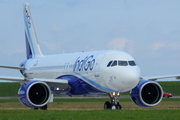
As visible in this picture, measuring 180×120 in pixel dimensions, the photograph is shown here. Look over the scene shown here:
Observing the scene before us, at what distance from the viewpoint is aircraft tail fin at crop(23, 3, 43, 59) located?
4534 centimetres

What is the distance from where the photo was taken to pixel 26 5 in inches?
1860

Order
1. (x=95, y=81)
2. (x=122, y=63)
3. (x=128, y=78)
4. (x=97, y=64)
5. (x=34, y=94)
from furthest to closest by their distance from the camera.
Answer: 1. (x=34, y=94)
2. (x=95, y=81)
3. (x=97, y=64)
4. (x=122, y=63)
5. (x=128, y=78)

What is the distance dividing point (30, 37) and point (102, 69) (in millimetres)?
17952

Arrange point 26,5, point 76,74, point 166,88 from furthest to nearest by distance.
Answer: point 166,88
point 26,5
point 76,74

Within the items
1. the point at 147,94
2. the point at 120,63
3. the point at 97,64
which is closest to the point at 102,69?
the point at 97,64

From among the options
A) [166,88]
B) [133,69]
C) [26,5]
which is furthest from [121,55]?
[166,88]

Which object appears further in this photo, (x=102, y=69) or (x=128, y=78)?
(x=102, y=69)

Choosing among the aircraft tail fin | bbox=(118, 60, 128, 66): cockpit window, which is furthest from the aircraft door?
the aircraft tail fin

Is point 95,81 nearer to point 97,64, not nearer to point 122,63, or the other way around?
point 97,64

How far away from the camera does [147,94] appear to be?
31.1 meters

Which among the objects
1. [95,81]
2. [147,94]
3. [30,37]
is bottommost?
[147,94]

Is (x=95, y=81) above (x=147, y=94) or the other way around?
above
